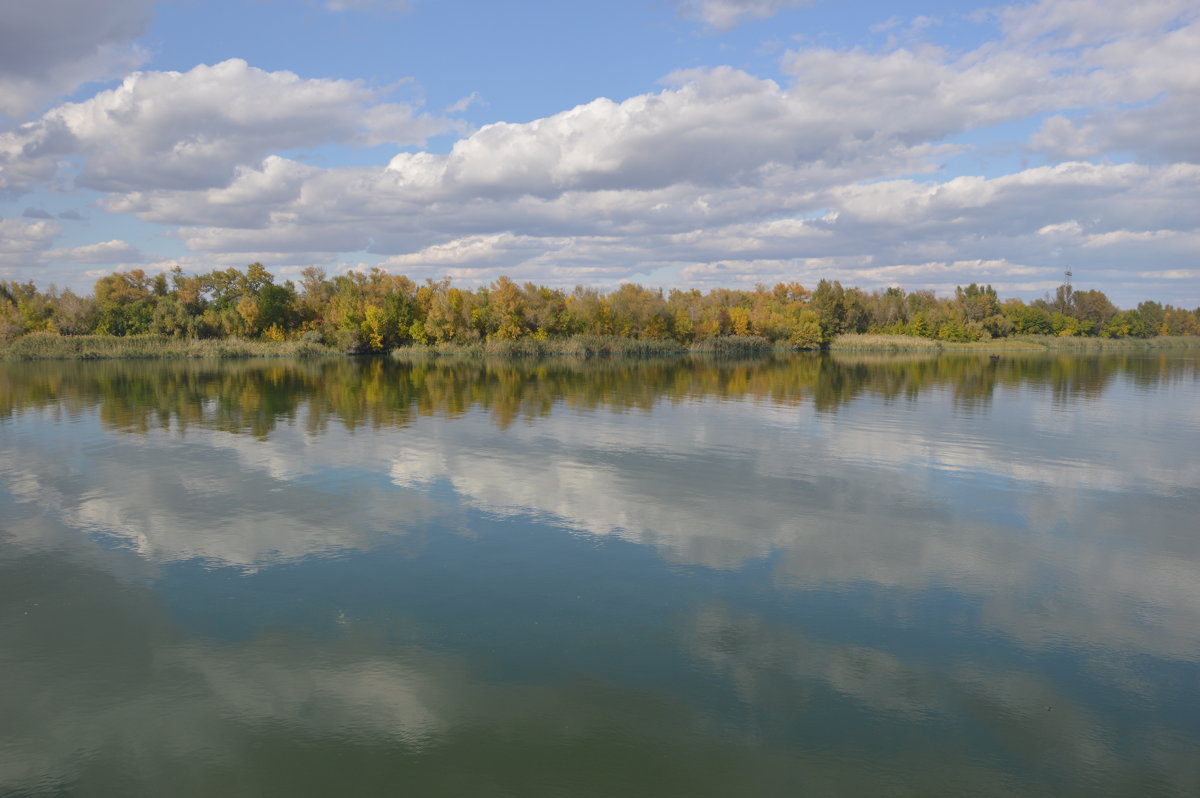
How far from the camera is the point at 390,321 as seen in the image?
8656cm

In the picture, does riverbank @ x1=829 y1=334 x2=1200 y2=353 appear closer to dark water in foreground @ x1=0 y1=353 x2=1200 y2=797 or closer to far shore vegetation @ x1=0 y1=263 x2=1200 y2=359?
far shore vegetation @ x1=0 y1=263 x2=1200 y2=359

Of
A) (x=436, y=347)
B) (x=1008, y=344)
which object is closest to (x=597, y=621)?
(x=436, y=347)

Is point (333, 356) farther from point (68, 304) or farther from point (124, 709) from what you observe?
point (124, 709)

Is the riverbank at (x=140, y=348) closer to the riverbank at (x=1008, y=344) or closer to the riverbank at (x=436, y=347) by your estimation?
the riverbank at (x=436, y=347)

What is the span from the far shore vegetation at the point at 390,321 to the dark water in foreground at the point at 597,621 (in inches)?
2530

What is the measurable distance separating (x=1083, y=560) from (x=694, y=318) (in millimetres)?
96206

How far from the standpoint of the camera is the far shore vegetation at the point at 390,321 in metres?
79.4

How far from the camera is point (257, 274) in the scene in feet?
292

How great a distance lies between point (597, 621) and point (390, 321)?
8249cm

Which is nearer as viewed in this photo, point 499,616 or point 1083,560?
point 499,616

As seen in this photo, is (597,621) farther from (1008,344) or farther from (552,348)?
(1008,344)

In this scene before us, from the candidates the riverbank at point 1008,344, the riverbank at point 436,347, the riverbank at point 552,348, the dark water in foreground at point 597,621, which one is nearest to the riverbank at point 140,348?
the riverbank at point 436,347

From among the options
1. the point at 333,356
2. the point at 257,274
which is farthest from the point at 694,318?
the point at 257,274

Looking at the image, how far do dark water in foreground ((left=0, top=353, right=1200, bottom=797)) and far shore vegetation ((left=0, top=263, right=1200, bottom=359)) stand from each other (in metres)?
64.3
